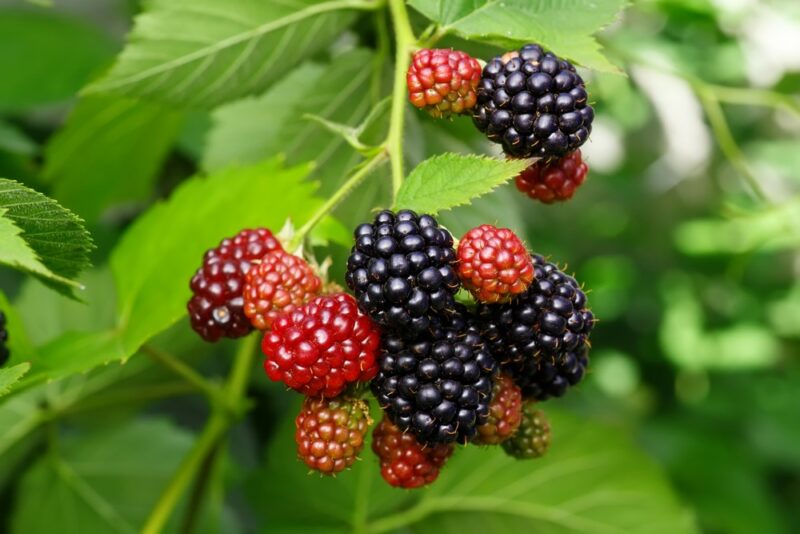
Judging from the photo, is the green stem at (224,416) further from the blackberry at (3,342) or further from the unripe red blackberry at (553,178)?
the unripe red blackberry at (553,178)

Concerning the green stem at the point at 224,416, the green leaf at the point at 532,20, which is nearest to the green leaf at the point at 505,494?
the green stem at the point at 224,416

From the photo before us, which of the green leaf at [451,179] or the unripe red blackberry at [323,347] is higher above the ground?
the green leaf at [451,179]

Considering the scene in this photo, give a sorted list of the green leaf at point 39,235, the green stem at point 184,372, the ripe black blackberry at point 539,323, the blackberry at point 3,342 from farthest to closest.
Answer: the green stem at point 184,372, the blackberry at point 3,342, the ripe black blackberry at point 539,323, the green leaf at point 39,235

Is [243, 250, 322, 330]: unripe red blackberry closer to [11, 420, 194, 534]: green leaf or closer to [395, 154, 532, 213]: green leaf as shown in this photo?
[395, 154, 532, 213]: green leaf

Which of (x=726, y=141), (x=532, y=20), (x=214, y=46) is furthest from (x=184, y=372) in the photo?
(x=726, y=141)

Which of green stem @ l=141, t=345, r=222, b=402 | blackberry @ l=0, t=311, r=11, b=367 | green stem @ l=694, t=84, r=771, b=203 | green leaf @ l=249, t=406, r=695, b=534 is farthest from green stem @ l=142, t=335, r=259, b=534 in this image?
green stem @ l=694, t=84, r=771, b=203

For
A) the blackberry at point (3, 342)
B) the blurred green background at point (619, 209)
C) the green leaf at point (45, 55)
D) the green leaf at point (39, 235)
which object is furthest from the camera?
the green leaf at point (45, 55)
